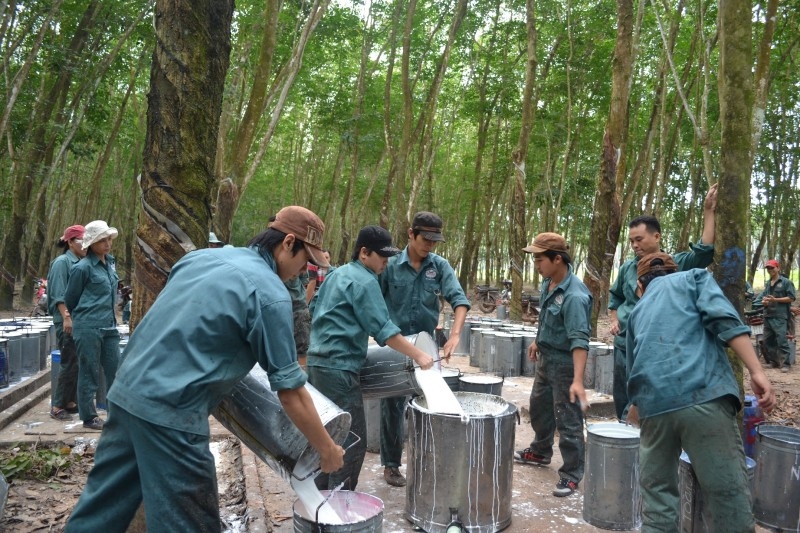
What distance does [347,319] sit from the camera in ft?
12.2

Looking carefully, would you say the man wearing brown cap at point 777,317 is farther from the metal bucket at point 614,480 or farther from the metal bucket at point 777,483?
the metal bucket at point 614,480

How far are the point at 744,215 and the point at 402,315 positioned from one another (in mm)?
2462

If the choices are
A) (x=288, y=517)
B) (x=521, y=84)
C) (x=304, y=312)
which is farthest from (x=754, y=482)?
(x=521, y=84)

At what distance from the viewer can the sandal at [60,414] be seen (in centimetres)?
576

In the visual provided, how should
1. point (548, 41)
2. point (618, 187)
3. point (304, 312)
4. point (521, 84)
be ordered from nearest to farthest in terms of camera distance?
point (304, 312), point (618, 187), point (548, 41), point (521, 84)

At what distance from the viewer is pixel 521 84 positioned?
19.6m

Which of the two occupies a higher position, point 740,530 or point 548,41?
point 548,41

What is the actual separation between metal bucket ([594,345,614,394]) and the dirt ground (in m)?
1.96

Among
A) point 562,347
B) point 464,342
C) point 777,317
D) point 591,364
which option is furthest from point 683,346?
point 777,317

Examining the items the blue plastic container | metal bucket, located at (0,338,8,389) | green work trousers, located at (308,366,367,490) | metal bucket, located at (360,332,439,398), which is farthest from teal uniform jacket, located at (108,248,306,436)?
metal bucket, located at (0,338,8,389)

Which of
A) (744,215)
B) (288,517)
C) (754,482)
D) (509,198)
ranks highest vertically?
(509,198)

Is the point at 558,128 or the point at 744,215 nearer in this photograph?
the point at 744,215

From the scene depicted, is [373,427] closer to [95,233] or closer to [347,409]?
[347,409]

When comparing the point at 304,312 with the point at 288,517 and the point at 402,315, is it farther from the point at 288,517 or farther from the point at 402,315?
the point at 288,517
